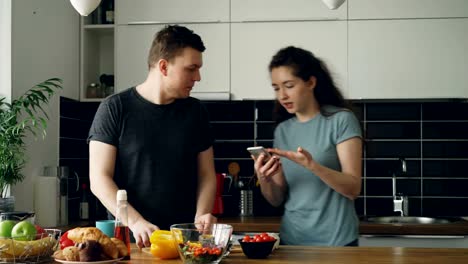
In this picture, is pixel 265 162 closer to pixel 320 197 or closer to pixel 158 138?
pixel 320 197

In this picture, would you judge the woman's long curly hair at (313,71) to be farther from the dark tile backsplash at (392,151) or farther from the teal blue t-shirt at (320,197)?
the dark tile backsplash at (392,151)

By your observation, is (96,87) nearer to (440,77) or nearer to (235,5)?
(235,5)

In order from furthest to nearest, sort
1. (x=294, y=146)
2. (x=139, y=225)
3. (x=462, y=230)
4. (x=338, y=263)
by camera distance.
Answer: (x=462, y=230) < (x=294, y=146) < (x=139, y=225) < (x=338, y=263)

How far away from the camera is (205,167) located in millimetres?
2426

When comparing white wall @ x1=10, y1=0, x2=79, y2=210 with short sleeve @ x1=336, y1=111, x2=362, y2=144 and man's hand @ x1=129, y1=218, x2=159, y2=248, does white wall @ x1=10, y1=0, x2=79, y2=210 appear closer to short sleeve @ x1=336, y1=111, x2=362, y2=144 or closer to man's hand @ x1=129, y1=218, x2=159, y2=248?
man's hand @ x1=129, y1=218, x2=159, y2=248

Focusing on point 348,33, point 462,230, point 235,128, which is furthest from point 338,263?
point 235,128

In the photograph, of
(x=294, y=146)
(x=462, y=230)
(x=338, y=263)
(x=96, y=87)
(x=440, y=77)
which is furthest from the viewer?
(x=96, y=87)

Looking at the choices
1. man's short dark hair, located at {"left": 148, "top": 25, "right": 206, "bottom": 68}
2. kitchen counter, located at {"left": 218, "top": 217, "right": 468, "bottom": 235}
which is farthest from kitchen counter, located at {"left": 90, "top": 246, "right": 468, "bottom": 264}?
kitchen counter, located at {"left": 218, "top": 217, "right": 468, "bottom": 235}

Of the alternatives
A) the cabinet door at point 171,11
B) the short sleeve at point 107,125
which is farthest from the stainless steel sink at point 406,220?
the short sleeve at point 107,125

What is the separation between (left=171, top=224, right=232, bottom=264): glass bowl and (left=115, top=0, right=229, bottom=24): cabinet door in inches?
86.1

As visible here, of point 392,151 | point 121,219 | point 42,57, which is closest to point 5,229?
point 121,219

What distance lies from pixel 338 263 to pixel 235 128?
7.89 feet

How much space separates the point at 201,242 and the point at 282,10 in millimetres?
2249

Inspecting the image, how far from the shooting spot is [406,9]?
3.64 metres
